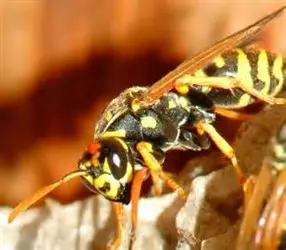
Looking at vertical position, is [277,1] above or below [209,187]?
above

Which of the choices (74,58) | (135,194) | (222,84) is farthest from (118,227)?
(74,58)

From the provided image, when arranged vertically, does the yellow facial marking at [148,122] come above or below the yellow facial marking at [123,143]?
above

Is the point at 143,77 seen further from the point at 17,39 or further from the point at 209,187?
the point at 209,187

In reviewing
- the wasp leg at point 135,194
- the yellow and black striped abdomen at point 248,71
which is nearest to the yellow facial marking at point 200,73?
the yellow and black striped abdomen at point 248,71

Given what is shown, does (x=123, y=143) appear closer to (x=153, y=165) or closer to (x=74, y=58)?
(x=153, y=165)

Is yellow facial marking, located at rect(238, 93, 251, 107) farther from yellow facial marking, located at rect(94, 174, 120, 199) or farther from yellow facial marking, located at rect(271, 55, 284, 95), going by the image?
yellow facial marking, located at rect(94, 174, 120, 199)

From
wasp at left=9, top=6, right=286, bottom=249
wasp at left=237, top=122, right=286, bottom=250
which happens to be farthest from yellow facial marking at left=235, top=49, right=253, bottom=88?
wasp at left=237, top=122, right=286, bottom=250

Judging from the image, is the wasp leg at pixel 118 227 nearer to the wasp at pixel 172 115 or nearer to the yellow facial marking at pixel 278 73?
the wasp at pixel 172 115

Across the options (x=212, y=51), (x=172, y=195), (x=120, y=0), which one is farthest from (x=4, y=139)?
(x=212, y=51)
